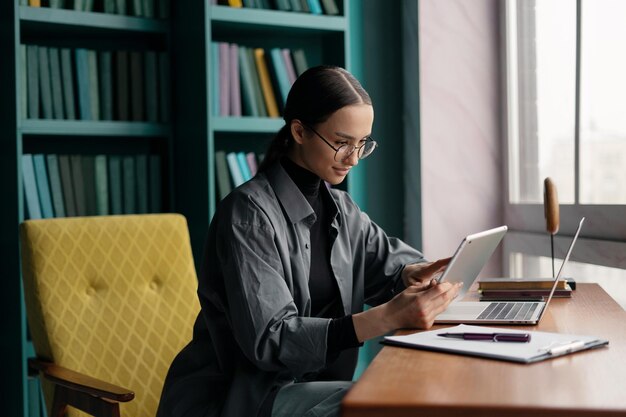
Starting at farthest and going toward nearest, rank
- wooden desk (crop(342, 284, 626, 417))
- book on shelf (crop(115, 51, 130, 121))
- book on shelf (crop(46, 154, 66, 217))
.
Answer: book on shelf (crop(115, 51, 130, 121)), book on shelf (crop(46, 154, 66, 217)), wooden desk (crop(342, 284, 626, 417))

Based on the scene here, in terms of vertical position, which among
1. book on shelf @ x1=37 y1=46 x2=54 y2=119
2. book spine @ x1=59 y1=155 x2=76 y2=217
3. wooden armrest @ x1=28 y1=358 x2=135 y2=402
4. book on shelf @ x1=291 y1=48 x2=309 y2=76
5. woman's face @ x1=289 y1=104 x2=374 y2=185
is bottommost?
wooden armrest @ x1=28 y1=358 x2=135 y2=402

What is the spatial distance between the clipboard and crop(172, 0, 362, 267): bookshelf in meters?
1.52

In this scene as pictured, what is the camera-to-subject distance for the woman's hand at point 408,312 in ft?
4.61

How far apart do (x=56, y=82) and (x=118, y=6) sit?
1.17 ft

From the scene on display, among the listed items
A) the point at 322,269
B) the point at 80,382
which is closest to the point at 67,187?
the point at 80,382

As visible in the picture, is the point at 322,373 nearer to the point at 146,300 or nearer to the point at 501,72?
the point at 146,300

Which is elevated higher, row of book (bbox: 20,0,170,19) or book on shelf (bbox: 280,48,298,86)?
row of book (bbox: 20,0,170,19)

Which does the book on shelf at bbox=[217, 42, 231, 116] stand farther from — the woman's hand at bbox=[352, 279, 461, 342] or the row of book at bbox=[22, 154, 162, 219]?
the woman's hand at bbox=[352, 279, 461, 342]

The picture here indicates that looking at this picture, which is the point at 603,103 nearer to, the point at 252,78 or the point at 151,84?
the point at 252,78

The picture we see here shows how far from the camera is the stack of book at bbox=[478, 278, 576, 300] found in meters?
1.83

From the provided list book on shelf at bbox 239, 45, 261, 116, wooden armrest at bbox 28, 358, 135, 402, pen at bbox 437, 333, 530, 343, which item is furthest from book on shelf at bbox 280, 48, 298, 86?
pen at bbox 437, 333, 530, 343

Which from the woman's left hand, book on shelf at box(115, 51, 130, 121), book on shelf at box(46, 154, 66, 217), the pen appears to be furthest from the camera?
book on shelf at box(115, 51, 130, 121)

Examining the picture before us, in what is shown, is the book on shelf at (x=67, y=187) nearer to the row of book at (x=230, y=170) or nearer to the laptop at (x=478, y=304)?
the row of book at (x=230, y=170)

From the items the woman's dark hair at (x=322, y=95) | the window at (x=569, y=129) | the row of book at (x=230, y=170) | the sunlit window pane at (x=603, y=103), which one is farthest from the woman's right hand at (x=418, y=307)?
the row of book at (x=230, y=170)
